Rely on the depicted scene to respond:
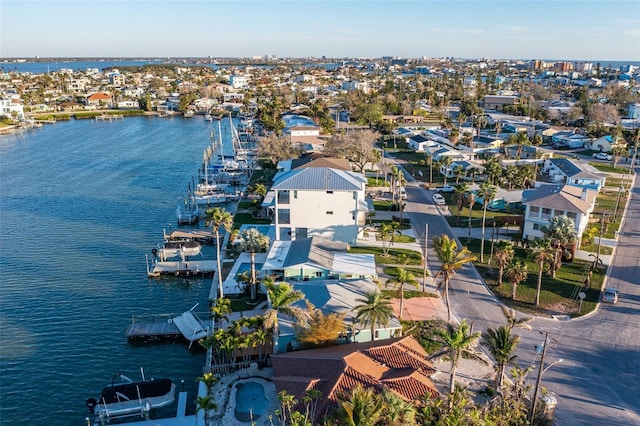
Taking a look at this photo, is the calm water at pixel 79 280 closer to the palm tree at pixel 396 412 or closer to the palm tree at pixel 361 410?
the palm tree at pixel 361 410

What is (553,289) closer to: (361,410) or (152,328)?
(361,410)

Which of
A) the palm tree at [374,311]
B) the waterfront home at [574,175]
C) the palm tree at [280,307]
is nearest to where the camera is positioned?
the palm tree at [374,311]

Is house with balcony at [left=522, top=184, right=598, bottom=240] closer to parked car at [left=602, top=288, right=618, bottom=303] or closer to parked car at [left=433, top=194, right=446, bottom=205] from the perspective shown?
parked car at [left=602, top=288, right=618, bottom=303]

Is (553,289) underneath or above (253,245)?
underneath

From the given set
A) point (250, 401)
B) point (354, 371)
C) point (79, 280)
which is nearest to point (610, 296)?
point (354, 371)

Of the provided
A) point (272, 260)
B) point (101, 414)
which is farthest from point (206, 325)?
point (101, 414)

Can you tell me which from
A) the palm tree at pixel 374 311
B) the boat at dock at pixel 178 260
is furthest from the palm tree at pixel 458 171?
the palm tree at pixel 374 311

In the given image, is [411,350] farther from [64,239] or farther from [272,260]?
[64,239]
